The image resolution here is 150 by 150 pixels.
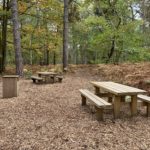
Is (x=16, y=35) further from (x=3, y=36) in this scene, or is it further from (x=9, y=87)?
(x=9, y=87)

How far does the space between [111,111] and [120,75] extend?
6473 mm

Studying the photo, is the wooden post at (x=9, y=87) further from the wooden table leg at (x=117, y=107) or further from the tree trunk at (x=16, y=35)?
the tree trunk at (x=16, y=35)

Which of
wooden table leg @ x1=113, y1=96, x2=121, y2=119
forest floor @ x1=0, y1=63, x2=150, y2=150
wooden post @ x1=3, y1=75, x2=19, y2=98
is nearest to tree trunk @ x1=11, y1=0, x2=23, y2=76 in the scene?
wooden post @ x1=3, y1=75, x2=19, y2=98

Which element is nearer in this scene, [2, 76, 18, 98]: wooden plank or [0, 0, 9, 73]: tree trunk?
[2, 76, 18, 98]: wooden plank

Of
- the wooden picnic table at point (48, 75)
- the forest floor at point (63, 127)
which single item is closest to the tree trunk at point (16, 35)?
the wooden picnic table at point (48, 75)

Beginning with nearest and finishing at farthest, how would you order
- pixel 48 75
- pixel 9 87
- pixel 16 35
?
pixel 9 87
pixel 48 75
pixel 16 35

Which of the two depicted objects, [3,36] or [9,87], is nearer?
[9,87]

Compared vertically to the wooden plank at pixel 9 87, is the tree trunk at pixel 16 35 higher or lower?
higher

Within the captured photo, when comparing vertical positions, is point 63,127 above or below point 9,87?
below

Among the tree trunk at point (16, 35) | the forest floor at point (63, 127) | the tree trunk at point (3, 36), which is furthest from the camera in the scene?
the tree trunk at point (3, 36)

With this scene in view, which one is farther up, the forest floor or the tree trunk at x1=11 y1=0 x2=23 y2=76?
the tree trunk at x1=11 y1=0 x2=23 y2=76

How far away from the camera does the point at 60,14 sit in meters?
17.0

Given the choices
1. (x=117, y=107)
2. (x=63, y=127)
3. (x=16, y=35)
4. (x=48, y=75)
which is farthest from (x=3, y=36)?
(x=63, y=127)

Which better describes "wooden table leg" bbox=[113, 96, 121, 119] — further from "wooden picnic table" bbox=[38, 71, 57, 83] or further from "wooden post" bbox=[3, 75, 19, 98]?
"wooden picnic table" bbox=[38, 71, 57, 83]
